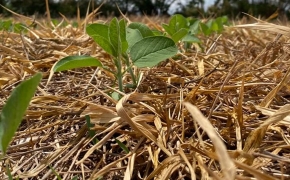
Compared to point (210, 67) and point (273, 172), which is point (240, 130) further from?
point (210, 67)

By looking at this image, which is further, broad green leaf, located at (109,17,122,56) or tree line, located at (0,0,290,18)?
tree line, located at (0,0,290,18)

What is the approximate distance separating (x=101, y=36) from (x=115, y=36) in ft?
0.12

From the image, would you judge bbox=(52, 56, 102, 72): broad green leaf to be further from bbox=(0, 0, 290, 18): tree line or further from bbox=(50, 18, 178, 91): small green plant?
bbox=(0, 0, 290, 18): tree line

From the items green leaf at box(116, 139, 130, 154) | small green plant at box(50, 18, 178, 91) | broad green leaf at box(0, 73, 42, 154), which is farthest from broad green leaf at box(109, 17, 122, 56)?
broad green leaf at box(0, 73, 42, 154)

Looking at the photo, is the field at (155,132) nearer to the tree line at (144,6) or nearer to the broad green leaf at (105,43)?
the broad green leaf at (105,43)

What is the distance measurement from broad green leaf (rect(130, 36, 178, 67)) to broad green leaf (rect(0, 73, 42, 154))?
13.3 inches

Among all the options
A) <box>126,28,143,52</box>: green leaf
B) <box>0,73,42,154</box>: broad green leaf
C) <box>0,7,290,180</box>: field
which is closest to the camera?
<box>0,73,42,154</box>: broad green leaf

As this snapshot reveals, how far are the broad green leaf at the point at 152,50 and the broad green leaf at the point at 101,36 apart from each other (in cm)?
4

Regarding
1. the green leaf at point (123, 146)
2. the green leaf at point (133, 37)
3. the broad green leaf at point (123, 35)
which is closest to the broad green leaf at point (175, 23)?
the green leaf at point (133, 37)

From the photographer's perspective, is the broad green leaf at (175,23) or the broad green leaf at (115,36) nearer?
the broad green leaf at (115,36)

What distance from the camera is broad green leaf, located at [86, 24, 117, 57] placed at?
0.72 meters

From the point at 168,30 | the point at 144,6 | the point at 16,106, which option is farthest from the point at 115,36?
the point at 144,6

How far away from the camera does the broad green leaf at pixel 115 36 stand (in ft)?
2.21

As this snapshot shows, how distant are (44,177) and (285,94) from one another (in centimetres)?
46
